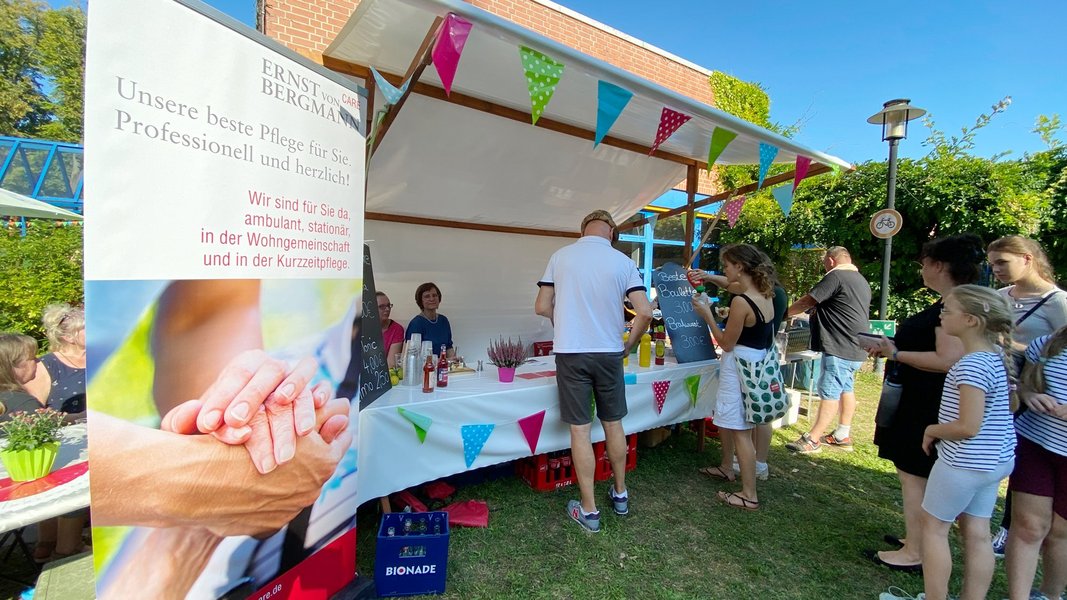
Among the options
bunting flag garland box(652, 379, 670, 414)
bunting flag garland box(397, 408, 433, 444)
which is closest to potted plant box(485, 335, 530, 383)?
bunting flag garland box(397, 408, 433, 444)

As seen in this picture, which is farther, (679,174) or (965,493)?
(679,174)

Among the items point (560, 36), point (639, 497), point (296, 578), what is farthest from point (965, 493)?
point (560, 36)

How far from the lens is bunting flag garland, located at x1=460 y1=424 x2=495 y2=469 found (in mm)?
2305

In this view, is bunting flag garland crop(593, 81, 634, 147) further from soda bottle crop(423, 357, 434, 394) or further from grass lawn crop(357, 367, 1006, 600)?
grass lawn crop(357, 367, 1006, 600)

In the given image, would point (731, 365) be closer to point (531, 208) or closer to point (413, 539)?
point (413, 539)

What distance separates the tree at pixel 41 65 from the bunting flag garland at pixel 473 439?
1082 inches

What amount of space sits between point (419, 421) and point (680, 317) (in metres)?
2.11

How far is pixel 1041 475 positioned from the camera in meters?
1.69

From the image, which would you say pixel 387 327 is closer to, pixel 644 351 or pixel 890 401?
pixel 644 351

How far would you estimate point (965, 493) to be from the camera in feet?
5.16

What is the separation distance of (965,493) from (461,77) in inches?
115

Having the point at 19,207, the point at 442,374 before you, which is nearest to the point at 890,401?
the point at 442,374


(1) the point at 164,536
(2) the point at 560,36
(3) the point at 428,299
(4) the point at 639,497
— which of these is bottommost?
(4) the point at 639,497

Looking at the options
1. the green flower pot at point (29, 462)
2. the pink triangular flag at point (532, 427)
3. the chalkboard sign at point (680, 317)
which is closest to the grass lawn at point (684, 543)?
the pink triangular flag at point (532, 427)
